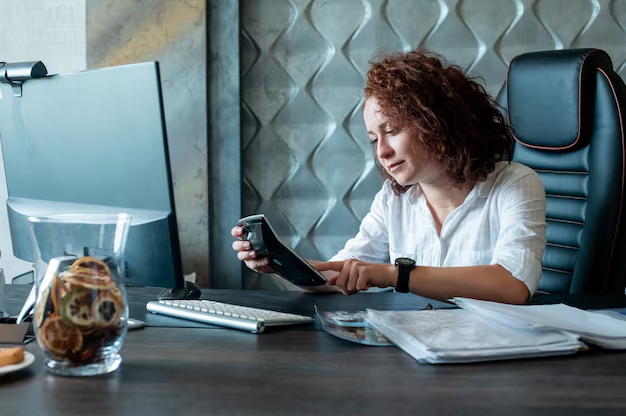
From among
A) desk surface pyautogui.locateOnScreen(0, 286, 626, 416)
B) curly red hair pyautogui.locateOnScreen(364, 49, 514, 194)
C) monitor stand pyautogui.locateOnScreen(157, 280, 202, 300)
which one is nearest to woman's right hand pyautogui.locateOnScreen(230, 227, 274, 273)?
monitor stand pyautogui.locateOnScreen(157, 280, 202, 300)

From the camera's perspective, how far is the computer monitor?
110 centimetres

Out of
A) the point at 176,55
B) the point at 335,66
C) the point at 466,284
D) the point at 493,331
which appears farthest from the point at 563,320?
the point at 176,55

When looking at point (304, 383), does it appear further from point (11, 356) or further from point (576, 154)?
point (576, 154)

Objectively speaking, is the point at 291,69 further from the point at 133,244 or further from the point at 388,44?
the point at 133,244

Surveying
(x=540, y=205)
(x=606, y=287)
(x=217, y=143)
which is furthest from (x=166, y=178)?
(x=217, y=143)

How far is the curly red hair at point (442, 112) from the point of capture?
1.72 metres

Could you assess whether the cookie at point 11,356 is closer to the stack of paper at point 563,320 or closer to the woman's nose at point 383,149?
the stack of paper at point 563,320

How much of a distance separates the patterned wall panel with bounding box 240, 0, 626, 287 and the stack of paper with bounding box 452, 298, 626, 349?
145 cm

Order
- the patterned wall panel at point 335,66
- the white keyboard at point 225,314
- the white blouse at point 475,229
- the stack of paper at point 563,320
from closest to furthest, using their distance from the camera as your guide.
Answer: the stack of paper at point 563,320
the white keyboard at point 225,314
the white blouse at point 475,229
the patterned wall panel at point 335,66

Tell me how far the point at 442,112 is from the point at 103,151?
922mm

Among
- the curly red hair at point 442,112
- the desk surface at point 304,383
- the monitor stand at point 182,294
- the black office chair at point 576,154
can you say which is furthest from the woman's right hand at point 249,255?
the black office chair at point 576,154

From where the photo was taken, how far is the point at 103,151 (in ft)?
3.79

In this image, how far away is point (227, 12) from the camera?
2.52 meters

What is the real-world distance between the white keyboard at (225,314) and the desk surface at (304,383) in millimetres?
45
